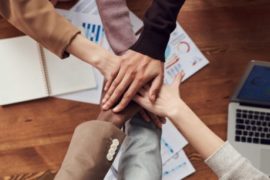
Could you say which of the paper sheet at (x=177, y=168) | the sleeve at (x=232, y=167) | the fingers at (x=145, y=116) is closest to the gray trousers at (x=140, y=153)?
the fingers at (x=145, y=116)

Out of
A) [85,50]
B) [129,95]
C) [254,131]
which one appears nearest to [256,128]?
[254,131]

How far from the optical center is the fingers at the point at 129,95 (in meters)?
0.97

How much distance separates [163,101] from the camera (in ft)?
3.28

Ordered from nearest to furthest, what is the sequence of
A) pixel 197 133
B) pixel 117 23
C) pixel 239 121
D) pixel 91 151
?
pixel 91 151 < pixel 197 133 < pixel 117 23 < pixel 239 121

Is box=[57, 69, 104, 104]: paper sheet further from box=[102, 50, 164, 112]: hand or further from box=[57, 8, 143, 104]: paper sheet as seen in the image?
box=[102, 50, 164, 112]: hand

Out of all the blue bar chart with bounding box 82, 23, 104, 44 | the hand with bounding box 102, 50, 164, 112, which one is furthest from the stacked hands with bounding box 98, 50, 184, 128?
the blue bar chart with bounding box 82, 23, 104, 44

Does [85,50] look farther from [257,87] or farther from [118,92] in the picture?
[257,87]

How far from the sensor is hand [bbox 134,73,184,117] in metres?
0.99

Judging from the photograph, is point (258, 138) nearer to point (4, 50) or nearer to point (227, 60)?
point (227, 60)

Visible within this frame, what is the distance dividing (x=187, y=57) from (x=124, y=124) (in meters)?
0.36

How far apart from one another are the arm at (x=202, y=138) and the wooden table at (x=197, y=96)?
250mm

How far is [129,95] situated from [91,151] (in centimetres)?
19

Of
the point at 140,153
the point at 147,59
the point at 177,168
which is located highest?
the point at 147,59

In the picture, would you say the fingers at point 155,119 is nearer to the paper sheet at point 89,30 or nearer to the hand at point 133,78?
the hand at point 133,78
